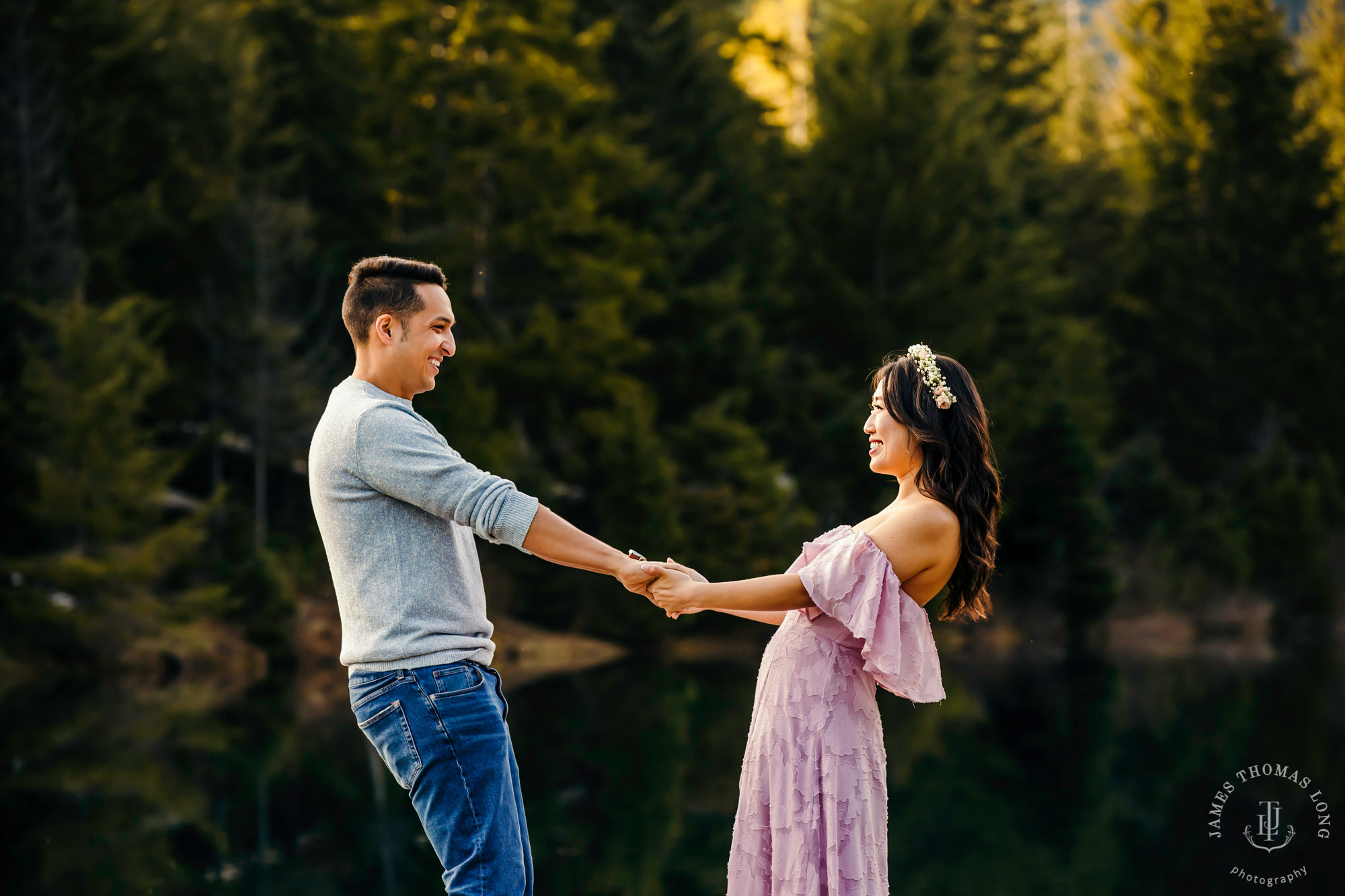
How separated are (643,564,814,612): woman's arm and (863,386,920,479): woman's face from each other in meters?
0.44

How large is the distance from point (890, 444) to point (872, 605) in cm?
50

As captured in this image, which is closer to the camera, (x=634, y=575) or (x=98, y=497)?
(x=634, y=575)

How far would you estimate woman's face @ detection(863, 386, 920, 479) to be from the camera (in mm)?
4418

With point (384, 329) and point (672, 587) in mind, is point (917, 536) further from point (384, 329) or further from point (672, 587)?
point (384, 329)

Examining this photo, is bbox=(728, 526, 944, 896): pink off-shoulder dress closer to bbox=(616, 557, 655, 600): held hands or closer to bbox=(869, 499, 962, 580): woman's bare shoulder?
bbox=(869, 499, 962, 580): woman's bare shoulder

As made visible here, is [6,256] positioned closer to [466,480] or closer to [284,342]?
[284,342]

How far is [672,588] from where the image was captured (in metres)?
4.53

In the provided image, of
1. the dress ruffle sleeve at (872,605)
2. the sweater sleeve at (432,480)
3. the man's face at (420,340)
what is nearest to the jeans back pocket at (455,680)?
the sweater sleeve at (432,480)

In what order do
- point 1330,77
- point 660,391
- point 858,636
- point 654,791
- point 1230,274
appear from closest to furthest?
1. point 858,636
2. point 654,791
3. point 660,391
4. point 1230,274
5. point 1330,77

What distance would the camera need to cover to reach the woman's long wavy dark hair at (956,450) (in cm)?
436

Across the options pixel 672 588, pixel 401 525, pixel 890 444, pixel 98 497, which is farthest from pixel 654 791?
pixel 98 497

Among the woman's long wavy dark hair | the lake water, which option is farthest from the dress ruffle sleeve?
the lake water

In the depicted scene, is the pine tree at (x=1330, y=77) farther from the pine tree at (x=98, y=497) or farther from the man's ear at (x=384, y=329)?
the man's ear at (x=384, y=329)

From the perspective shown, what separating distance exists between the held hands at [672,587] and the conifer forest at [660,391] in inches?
129
